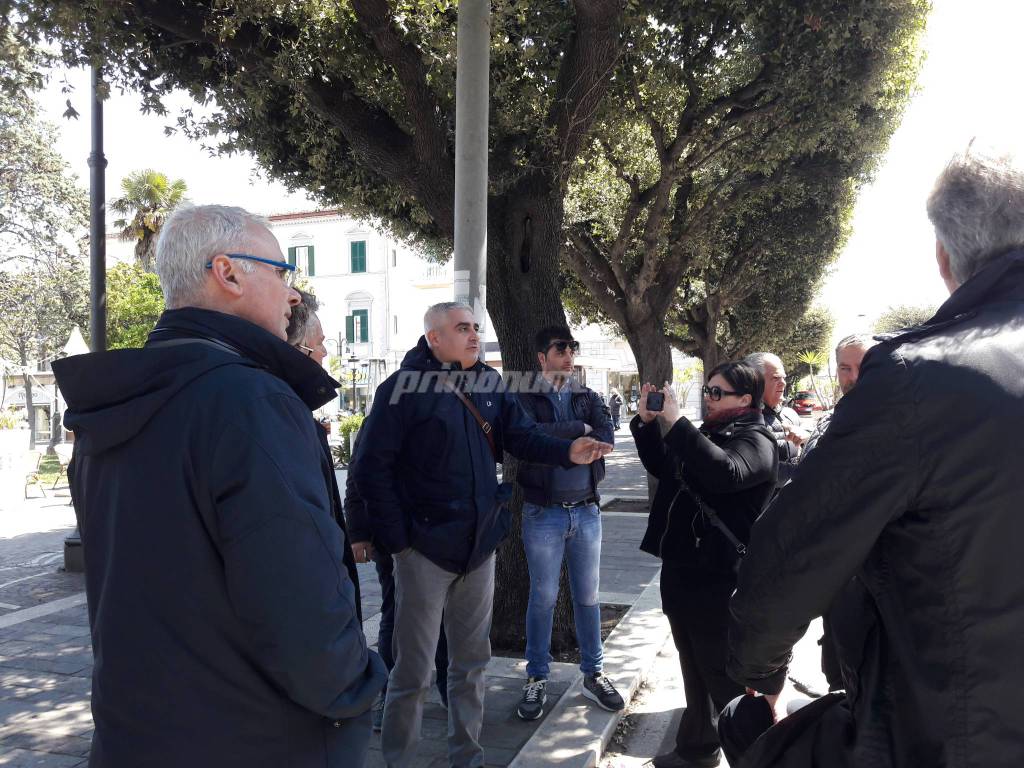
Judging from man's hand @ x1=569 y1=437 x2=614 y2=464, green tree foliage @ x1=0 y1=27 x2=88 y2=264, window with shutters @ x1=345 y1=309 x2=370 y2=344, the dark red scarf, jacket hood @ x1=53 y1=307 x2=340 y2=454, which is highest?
green tree foliage @ x1=0 y1=27 x2=88 y2=264

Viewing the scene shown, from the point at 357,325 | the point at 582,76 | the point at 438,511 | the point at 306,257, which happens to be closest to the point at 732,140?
the point at 582,76

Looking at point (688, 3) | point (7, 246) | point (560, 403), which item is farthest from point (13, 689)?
point (7, 246)

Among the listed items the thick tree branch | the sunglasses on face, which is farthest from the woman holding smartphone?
the thick tree branch

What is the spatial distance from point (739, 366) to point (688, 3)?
4.95m

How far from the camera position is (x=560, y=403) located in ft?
15.0

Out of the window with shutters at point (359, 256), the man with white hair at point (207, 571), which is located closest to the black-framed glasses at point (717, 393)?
the man with white hair at point (207, 571)

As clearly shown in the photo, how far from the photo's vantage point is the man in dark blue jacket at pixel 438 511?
343 centimetres

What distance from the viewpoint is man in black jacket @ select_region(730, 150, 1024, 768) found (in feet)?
4.17

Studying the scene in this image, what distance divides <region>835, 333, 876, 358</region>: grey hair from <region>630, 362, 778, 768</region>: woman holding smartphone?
90 centimetres

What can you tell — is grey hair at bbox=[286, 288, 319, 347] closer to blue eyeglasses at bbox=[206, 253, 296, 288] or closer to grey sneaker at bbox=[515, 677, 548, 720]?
blue eyeglasses at bbox=[206, 253, 296, 288]

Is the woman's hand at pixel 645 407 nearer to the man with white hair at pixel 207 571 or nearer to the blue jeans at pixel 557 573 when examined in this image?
the blue jeans at pixel 557 573

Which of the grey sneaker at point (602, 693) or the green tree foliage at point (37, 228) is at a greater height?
the green tree foliage at point (37, 228)

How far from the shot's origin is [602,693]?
4.27 meters

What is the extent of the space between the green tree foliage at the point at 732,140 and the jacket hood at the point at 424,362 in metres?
4.57
